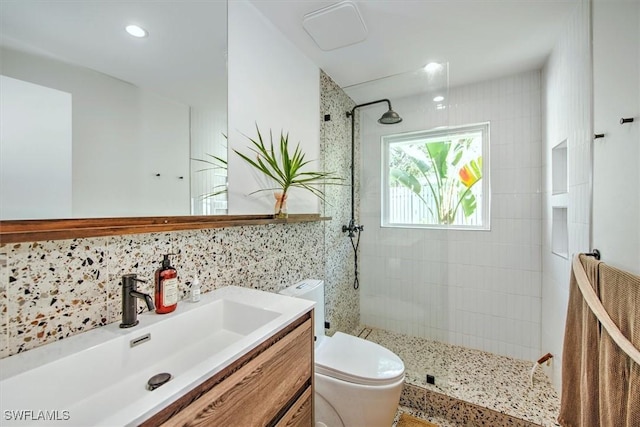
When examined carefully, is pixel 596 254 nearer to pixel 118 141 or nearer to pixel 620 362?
pixel 620 362

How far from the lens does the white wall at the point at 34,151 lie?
2.17 ft

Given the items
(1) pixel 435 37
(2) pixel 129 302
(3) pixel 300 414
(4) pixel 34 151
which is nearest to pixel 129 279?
(2) pixel 129 302

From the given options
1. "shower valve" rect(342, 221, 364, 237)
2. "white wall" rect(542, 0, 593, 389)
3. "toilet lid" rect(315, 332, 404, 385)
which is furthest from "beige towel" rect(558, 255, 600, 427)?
"shower valve" rect(342, 221, 364, 237)

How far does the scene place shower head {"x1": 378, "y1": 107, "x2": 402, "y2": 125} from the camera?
2.33 m

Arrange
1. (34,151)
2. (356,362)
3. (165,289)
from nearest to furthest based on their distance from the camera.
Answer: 1. (34,151)
2. (165,289)
3. (356,362)

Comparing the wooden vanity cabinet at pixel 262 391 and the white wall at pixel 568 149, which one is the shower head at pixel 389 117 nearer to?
the white wall at pixel 568 149

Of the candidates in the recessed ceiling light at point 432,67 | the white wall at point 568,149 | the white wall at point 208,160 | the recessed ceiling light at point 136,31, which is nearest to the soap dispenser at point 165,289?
the white wall at point 208,160

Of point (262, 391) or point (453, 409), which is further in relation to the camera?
point (453, 409)

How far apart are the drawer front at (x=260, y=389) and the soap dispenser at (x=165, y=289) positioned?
39cm

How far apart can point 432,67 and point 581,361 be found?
2.00m

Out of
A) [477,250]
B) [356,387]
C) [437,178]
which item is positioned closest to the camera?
[356,387]

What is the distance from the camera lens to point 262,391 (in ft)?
2.67

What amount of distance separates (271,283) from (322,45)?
1.56 m

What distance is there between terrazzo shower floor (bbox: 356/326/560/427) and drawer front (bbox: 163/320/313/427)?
3.82ft
